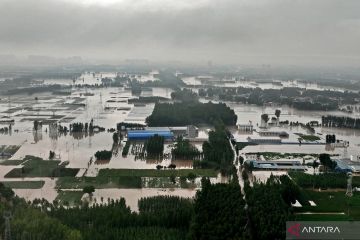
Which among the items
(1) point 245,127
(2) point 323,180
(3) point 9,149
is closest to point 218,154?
(2) point 323,180

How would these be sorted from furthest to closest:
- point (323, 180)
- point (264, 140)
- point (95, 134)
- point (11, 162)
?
point (95, 134) < point (264, 140) < point (11, 162) < point (323, 180)

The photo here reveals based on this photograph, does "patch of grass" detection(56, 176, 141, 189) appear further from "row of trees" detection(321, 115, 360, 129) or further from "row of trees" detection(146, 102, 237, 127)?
"row of trees" detection(321, 115, 360, 129)

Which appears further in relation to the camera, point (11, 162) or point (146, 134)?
point (146, 134)

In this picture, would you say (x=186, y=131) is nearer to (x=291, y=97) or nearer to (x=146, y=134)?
(x=146, y=134)

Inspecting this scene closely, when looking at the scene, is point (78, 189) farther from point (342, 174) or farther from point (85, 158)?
point (342, 174)

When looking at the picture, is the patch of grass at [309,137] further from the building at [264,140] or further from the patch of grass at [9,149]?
the patch of grass at [9,149]

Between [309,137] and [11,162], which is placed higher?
[309,137]

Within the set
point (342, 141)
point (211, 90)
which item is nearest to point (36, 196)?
point (342, 141)
